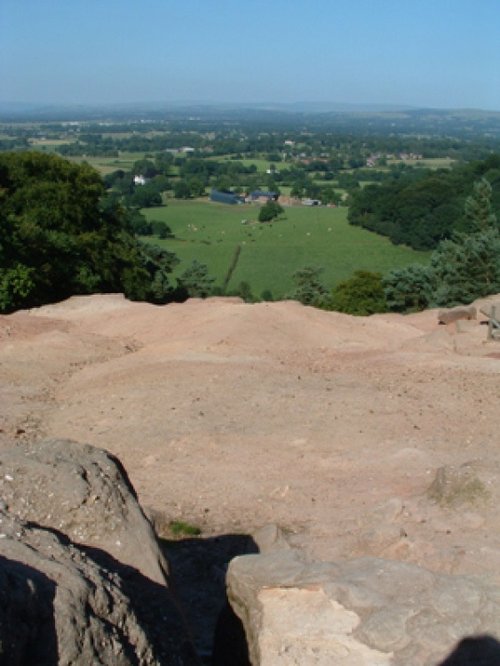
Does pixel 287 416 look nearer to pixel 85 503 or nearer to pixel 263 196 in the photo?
pixel 85 503

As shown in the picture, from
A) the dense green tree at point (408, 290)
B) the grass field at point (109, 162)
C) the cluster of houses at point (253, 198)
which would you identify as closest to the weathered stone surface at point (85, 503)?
the dense green tree at point (408, 290)

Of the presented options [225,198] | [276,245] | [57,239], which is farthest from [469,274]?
[225,198]

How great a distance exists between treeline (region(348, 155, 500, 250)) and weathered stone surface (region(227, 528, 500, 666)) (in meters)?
71.0

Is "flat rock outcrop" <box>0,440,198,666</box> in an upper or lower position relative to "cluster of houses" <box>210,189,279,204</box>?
upper

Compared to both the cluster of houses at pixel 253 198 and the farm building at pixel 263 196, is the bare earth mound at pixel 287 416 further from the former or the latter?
the farm building at pixel 263 196

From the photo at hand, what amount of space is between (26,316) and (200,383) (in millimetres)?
9345

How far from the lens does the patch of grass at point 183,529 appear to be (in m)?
13.2

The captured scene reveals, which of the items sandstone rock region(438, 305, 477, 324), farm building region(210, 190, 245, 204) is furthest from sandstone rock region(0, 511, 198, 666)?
farm building region(210, 190, 245, 204)

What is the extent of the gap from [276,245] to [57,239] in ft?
179

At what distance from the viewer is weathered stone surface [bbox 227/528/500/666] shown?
317 inches

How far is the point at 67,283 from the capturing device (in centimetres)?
3259

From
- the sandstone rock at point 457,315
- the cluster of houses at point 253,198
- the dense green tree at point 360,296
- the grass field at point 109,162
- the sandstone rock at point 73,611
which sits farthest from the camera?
the grass field at point 109,162

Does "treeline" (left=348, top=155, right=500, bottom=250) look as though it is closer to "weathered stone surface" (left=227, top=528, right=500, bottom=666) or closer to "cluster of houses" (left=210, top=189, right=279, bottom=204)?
"cluster of houses" (left=210, top=189, right=279, bottom=204)

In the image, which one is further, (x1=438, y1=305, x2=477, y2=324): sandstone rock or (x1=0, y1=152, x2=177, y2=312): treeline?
(x1=0, y1=152, x2=177, y2=312): treeline
